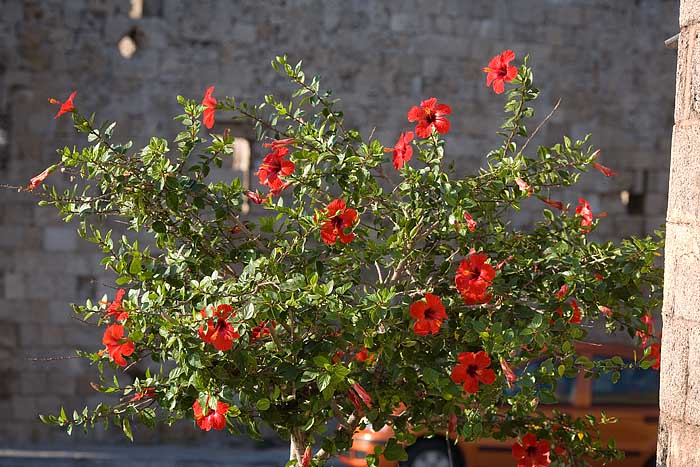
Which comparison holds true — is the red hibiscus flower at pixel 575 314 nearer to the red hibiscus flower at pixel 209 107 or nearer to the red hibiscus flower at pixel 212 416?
the red hibiscus flower at pixel 212 416

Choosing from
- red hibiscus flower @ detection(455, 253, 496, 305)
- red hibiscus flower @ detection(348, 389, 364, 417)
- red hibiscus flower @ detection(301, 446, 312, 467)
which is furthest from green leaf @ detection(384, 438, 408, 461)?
red hibiscus flower @ detection(455, 253, 496, 305)

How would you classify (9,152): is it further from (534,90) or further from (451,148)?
(534,90)

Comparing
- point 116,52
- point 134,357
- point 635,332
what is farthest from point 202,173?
point 116,52

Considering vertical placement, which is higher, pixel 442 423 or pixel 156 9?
pixel 156 9

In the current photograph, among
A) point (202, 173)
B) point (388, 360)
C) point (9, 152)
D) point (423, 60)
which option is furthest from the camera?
point (423, 60)

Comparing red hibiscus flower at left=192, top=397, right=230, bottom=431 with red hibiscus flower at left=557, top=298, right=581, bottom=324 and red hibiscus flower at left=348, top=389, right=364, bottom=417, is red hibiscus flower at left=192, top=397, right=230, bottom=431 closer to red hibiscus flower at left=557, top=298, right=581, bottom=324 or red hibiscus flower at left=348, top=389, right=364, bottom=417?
red hibiscus flower at left=348, top=389, right=364, bottom=417

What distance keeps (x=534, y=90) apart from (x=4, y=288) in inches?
269

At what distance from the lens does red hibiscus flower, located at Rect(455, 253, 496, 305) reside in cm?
315

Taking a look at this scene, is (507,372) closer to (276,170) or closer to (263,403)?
(263,403)

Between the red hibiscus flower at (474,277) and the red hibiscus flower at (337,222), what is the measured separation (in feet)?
1.10

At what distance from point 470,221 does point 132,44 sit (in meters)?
6.66

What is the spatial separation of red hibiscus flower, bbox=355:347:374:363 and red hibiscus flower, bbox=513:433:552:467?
593 mm

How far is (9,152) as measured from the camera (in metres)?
9.27

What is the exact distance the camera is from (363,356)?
347 cm
